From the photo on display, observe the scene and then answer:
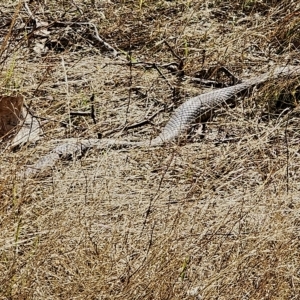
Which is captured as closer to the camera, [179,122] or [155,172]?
[155,172]

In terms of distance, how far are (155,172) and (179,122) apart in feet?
1.69

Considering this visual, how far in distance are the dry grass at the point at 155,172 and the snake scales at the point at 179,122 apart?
0.20 ft

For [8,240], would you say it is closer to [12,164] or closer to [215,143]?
[12,164]

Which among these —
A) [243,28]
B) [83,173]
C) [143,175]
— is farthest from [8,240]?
[243,28]

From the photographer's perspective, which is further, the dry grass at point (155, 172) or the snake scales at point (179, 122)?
the snake scales at point (179, 122)

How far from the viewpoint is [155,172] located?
3490mm

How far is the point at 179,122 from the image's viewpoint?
12.8ft

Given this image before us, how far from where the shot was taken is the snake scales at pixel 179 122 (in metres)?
3.38

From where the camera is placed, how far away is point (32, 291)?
2.33 meters

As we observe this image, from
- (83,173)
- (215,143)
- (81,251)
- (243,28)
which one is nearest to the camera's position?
(81,251)

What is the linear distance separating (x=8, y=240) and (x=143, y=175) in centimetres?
116

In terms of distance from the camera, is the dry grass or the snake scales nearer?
the dry grass

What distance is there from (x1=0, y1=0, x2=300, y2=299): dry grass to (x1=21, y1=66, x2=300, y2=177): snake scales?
0.06 m

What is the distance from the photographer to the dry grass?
7.96 ft
